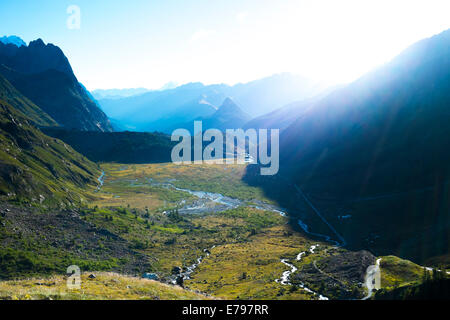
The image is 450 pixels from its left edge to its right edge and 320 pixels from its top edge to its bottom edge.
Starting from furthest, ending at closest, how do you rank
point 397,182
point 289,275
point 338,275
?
point 397,182 → point 289,275 → point 338,275

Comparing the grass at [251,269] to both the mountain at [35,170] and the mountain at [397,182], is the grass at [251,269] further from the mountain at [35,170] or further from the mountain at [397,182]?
the mountain at [35,170]

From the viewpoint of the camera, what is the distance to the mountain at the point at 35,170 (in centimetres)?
8869

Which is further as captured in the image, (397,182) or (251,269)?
(397,182)

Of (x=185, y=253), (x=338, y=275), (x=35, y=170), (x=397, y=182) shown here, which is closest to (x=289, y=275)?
(x=338, y=275)

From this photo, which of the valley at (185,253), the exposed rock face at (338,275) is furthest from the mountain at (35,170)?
the exposed rock face at (338,275)

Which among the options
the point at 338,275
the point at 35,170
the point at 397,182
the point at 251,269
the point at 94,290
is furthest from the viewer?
the point at 397,182

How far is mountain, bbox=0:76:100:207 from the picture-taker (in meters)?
88.7

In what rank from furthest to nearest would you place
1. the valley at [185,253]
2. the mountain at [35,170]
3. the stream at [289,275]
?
the mountain at [35,170] → the valley at [185,253] → the stream at [289,275]

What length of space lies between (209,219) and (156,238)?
135ft

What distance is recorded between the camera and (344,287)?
2229 inches

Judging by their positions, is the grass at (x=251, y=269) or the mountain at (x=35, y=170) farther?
the mountain at (x=35, y=170)

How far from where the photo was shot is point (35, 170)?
388ft

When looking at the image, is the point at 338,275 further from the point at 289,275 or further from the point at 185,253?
the point at 185,253

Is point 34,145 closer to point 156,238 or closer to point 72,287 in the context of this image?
point 156,238
